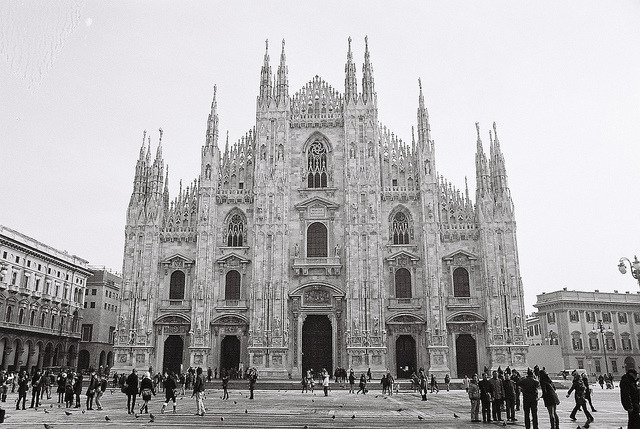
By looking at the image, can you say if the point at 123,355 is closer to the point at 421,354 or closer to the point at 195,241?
the point at 195,241

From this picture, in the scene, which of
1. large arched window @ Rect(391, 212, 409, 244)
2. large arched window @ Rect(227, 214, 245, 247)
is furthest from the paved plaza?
large arched window @ Rect(227, 214, 245, 247)

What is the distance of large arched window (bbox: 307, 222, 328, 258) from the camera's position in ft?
151

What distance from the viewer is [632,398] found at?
10.1 metres

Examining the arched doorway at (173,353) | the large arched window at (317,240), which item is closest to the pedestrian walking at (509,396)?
the large arched window at (317,240)

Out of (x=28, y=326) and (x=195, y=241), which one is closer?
(x=195, y=241)

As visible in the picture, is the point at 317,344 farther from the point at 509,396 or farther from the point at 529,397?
the point at 529,397

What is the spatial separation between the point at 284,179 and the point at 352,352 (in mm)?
14554

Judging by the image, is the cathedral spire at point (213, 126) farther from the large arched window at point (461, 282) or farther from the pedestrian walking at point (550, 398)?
the pedestrian walking at point (550, 398)

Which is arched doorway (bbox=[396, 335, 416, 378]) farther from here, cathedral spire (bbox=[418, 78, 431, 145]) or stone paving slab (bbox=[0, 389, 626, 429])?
stone paving slab (bbox=[0, 389, 626, 429])

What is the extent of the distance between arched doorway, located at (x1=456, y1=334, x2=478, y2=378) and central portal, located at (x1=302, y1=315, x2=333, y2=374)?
9547 mm

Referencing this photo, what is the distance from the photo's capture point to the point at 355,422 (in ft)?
57.8

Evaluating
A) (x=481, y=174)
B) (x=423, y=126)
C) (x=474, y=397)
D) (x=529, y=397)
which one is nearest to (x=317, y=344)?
(x=481, y=174)

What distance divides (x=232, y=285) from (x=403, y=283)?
1335 cm

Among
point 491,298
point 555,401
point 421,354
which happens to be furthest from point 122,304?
point 555,401
